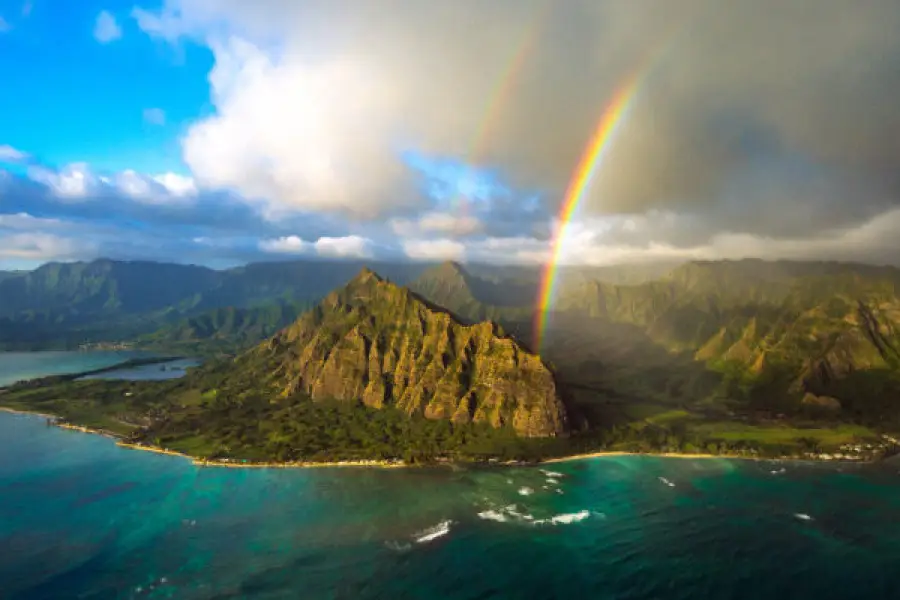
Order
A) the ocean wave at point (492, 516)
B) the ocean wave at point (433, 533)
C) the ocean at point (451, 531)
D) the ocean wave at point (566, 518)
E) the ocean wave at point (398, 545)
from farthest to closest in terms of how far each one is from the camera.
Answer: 1. the ocean wave at point (492, 516)
2. the ocean wave at point (566, 518)
3. the ocean wave at point (433, 533)
4. the ocean wave at point (398, 545)
5. the ocean at point (451, 531)

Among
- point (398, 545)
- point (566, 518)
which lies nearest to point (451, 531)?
point (398, 545)

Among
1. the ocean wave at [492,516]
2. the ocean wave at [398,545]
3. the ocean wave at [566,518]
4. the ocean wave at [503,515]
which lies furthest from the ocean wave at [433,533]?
the ocean wave at [566,518]

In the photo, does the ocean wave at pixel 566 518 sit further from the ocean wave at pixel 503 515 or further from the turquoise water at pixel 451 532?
the ocean wave at pixel 503 515

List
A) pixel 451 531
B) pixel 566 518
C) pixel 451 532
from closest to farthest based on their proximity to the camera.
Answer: pixel 451 532, pixel 451 531, pixel 566 518

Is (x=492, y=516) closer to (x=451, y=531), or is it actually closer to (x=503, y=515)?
(x=503, y=515)

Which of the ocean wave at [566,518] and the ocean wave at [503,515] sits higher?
the ocean wave at [503,515]

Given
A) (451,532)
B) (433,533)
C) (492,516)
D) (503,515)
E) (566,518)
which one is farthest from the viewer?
(503,515)
